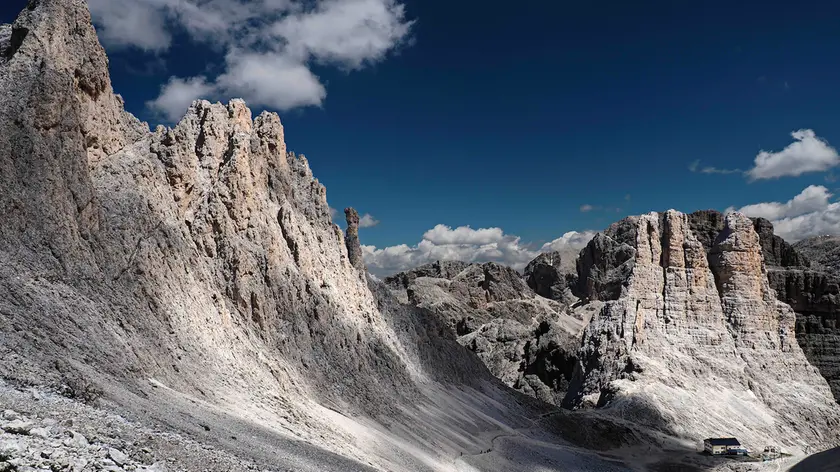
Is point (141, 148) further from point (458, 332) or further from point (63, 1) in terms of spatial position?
point (458, 332)

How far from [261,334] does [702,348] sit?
2108 inches

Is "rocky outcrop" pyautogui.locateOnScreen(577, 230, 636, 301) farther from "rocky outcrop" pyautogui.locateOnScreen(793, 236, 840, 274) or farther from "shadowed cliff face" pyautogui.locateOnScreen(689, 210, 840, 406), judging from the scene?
"shadowed cliff face" pyautogui.locateOnScreen(689, 210, 840, 406)

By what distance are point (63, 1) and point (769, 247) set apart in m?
87.3

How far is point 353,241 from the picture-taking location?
2534 inches

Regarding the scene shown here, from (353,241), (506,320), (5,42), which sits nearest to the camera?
(5,42)

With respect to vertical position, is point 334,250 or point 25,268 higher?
point 334,250

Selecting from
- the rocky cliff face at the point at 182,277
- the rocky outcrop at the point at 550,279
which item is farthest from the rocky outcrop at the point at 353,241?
the rocky outcrop at the point at 550,279

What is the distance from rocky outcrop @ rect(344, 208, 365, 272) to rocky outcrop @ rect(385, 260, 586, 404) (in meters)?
32.0

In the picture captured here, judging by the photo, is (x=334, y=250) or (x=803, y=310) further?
(x=803, y=310)

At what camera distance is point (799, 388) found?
7331 cm

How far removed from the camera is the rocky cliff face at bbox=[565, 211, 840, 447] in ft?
216

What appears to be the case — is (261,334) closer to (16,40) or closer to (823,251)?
(16,40)

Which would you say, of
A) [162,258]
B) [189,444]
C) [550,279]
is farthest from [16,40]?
[550,279]

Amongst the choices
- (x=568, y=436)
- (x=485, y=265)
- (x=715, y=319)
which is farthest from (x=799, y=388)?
(x=485, y=265)
